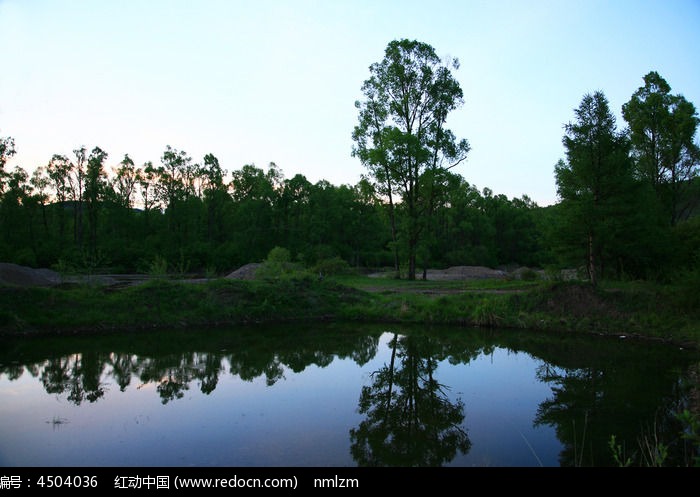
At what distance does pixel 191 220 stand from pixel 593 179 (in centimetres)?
5362

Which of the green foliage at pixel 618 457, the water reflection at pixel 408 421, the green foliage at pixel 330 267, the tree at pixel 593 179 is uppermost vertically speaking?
the tree at pixel 593 179

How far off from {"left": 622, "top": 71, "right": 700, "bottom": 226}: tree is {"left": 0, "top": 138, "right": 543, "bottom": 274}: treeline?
22015 millimetres

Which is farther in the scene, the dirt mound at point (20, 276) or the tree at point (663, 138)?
the tree at point (663, 138)

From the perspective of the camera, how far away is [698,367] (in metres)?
11.9

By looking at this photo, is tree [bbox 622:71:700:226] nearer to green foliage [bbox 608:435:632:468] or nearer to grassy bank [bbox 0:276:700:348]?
grassy bank [bbox 0:276:700:348]

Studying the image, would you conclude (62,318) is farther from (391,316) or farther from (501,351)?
(501,351)

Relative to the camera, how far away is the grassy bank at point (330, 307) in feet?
55.5

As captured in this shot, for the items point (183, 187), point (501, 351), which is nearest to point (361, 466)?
point (501, 351)

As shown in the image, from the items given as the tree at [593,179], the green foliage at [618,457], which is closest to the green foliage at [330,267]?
the tree at [593,179]

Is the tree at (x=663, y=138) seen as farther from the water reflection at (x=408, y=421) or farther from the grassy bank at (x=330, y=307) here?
the water reflection at (x=408, y=421)

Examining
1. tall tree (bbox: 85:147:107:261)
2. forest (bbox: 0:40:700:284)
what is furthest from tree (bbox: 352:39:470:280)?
tall tree (bbox: 85:147:107:261)

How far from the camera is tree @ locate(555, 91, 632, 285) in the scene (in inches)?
813

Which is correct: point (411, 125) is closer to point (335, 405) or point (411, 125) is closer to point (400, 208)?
point (400, 208)

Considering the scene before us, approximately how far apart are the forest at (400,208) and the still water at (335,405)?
8.10 metres
